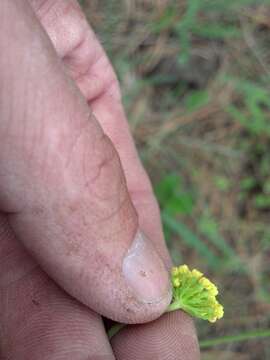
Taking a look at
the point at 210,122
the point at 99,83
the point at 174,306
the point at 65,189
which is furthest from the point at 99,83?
the point at 210,122

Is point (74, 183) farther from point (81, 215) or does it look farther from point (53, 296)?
point (53, 296)

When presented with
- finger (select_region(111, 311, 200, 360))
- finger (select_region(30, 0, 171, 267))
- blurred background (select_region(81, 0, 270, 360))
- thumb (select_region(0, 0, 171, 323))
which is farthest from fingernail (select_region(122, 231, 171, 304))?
blurred background (select_region(81, 0, 270, 360))

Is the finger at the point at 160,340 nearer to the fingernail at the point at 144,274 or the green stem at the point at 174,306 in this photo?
the green stem at the point at 174,306

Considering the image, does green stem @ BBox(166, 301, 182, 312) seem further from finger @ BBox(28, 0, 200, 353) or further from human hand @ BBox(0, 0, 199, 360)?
finger @ BBox(28, 0, 200, 353)

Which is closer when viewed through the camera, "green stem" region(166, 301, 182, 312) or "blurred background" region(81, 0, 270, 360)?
"green stem" region(166, 301, 182, 312)

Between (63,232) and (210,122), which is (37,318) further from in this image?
(210,122)

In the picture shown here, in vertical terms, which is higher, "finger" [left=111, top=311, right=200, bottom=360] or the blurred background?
"finger" [left=111, top=311, right=200, bottom=360]

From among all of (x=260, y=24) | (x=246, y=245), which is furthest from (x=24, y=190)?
(x=260, y=24)
